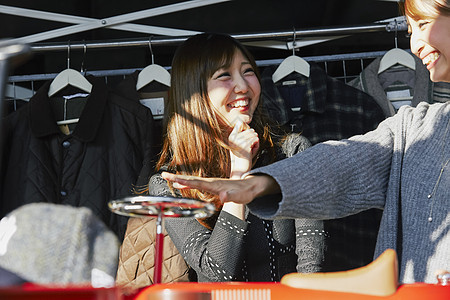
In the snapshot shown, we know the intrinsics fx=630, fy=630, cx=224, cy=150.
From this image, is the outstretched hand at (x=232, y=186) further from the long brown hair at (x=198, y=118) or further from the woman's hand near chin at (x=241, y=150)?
the long brown hair at (x=198, y=118)

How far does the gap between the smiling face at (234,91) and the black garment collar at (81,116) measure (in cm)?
72

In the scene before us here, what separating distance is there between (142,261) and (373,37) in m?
1.84

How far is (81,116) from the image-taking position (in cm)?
270

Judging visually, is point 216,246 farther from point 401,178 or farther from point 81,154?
point 81,154

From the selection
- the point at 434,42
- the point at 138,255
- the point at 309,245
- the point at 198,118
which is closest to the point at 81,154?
the point at 138,255

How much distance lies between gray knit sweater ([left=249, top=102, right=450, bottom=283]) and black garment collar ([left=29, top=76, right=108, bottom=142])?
1.42m

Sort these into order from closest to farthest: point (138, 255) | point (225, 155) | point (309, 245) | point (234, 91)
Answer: point (309, 245)
point (225, 155)
point (234, 91)
point (138, 255)

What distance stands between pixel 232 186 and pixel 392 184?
0.55m

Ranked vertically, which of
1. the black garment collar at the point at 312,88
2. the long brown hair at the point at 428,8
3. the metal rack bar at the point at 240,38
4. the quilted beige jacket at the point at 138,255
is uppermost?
the metal rack bar at the point at 240,38

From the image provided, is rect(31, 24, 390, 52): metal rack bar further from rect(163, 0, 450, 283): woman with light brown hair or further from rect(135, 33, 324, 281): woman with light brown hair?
rect(163, 0, 450, 283): woman with light brown hair

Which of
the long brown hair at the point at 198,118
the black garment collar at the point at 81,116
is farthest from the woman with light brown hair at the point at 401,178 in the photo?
the black garment collar at the point at 81,116

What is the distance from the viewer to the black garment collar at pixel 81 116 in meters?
2.69

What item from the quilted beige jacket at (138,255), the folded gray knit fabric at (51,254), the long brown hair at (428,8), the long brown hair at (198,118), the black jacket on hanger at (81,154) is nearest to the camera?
the folded gray knit fabric at (51,254)

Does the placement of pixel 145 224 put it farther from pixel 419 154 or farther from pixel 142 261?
pixel 419 154
